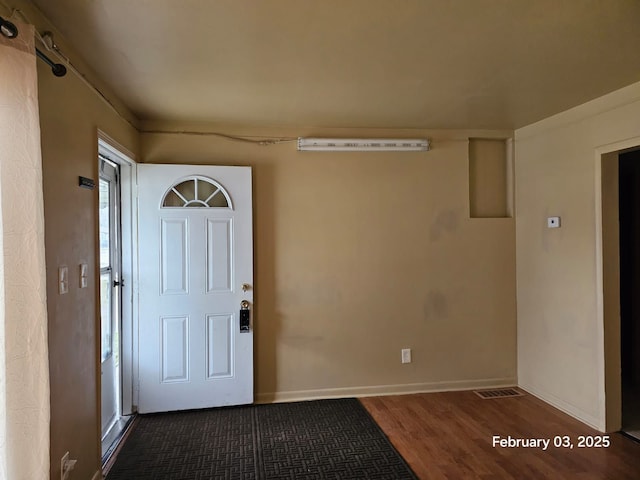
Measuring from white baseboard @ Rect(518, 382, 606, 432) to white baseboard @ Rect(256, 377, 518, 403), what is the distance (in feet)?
0.65

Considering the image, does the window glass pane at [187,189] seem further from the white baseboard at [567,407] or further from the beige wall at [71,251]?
the white baseboard at [567,407]

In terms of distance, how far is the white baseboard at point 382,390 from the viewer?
3.53 meters

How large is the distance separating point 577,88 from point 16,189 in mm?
3157

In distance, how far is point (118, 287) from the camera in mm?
3211

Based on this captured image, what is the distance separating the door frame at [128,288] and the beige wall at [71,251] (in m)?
0.80

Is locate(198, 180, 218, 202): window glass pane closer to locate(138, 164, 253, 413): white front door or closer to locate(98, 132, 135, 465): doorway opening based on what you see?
locate(138, 164, 253, 413): white front door

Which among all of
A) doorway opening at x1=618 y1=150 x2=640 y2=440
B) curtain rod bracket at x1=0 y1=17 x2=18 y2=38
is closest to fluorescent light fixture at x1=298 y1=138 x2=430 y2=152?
doorway opening at x1=618 y1=150 x2=640 y2=440

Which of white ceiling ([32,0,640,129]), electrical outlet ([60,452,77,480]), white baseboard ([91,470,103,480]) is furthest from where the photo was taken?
white baseboard ([91,470,103,480])

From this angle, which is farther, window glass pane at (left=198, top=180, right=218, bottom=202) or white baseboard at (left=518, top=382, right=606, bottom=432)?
window glass pane at (left=198, top=180, right=218, bottom=202)

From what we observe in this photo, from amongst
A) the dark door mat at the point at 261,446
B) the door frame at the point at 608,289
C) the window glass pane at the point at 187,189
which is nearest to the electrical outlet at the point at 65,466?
the dark door mat at the point at 261,446

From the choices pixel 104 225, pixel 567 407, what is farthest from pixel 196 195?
pixel 567 407

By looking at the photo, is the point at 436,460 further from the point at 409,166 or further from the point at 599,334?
the point at 409,166

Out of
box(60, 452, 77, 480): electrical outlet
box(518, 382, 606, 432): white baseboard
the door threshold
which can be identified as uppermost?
box(60, 452, 77, 480): electrical outlet

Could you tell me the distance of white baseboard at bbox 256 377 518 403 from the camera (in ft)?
11.6
